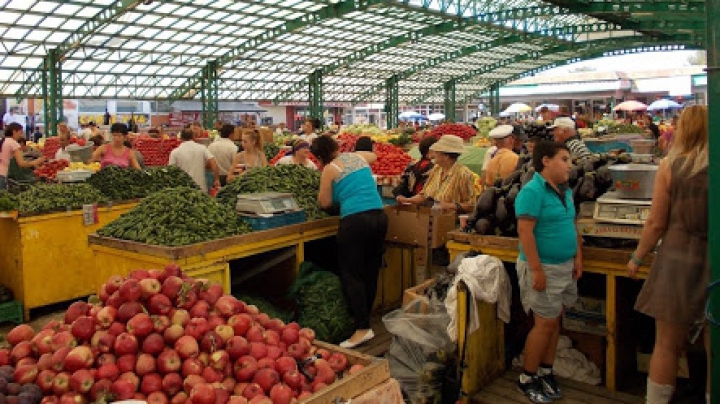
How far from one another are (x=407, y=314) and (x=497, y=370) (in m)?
0.75

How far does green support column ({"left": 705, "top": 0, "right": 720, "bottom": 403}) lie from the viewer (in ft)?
8.85

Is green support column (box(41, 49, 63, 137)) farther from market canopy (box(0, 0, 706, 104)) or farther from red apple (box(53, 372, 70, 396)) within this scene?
red apple (box(53, 372, 70, 396))

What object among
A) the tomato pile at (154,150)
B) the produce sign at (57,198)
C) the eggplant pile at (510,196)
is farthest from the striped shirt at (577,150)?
the tomato pile at (154,150)

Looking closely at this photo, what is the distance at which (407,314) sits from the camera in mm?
4293

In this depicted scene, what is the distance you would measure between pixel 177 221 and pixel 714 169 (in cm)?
355

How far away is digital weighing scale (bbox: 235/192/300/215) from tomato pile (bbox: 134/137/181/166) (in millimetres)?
11826

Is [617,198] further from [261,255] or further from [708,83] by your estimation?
[261,255]

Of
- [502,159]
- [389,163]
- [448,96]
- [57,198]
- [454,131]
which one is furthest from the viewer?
[448,96]

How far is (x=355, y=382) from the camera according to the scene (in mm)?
2703

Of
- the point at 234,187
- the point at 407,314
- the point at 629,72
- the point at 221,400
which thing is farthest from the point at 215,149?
the point at 629,72

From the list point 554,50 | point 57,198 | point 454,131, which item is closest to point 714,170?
point 57,198

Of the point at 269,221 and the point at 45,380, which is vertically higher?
the point at 269,221

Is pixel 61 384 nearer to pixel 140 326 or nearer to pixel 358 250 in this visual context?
pixel 140 326

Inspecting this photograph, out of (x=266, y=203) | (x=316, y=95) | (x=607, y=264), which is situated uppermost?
(x=316, y=95)
